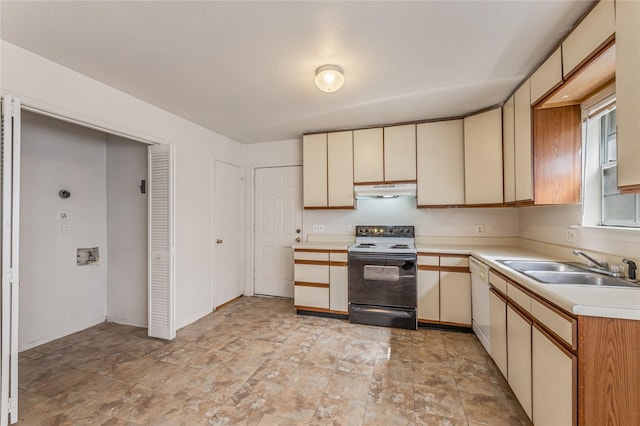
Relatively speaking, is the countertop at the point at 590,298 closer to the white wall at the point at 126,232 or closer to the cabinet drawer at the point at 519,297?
the cabinet drawer at the point at 519,297

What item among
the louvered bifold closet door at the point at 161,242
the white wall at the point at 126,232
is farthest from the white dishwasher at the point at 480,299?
the white wall at the point at 126,232

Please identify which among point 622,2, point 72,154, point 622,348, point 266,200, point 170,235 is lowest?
point 622,348

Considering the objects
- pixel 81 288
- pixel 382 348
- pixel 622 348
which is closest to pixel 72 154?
pixel 81 288

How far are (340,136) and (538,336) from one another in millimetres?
2828

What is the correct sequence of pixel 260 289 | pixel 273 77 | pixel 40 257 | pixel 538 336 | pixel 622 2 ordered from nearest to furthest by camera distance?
pixel 622 2
pixel 538 336
pixel 273 77
pixel 40 257
pixel 260 289

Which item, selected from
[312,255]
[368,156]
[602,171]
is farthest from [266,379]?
[602,171]

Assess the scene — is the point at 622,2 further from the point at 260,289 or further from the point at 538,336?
the point at 260,289

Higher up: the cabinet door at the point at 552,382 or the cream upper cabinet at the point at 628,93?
the cream upper cabinet at the point at 628,93

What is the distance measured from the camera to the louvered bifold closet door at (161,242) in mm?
2787

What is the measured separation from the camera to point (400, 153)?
3.29m

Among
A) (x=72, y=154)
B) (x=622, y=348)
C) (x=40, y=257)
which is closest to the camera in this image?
(x=622, y=348)

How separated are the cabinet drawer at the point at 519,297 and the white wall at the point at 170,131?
3.13 meters

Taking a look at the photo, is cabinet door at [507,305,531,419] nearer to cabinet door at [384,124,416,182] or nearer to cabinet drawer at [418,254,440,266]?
cabinet drawer at [418,254,440,266]

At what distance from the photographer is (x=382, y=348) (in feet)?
8.39
